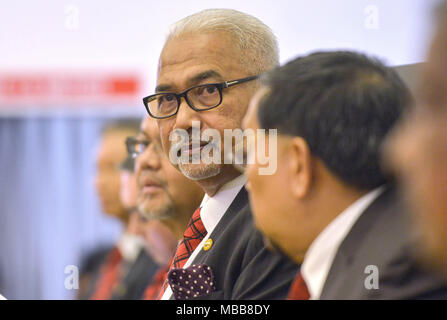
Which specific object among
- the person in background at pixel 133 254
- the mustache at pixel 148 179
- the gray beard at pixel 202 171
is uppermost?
the gray beard at pixel 202 171

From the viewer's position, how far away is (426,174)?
0.60 meters

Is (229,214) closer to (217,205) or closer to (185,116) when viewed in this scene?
(217,205)

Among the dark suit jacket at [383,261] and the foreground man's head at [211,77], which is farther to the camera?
→ the foreground man's head at [211,77]

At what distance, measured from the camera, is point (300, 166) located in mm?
948

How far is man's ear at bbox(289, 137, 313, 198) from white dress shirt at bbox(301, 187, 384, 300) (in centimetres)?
7

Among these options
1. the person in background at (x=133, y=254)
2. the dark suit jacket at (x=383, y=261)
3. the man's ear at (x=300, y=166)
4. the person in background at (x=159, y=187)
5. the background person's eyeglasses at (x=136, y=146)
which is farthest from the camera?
the person in background at (x=133, y=254)

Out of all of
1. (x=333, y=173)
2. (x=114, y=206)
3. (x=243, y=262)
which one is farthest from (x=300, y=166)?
(x=114, y=206)

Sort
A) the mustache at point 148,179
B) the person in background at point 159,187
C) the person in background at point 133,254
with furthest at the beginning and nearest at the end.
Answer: the person in background at point 133,254
the mustache at point 148,179
the person in background at point 159,187

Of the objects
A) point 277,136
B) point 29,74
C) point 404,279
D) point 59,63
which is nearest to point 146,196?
point 277,136

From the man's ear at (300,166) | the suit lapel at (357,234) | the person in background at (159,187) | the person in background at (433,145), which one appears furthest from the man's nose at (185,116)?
the person in background at (433,145)

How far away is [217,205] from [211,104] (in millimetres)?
228

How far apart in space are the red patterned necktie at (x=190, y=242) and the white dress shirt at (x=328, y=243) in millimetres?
469

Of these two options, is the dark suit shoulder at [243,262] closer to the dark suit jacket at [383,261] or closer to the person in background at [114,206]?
the dark suit jacket at [383,261]

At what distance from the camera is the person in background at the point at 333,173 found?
896mm
